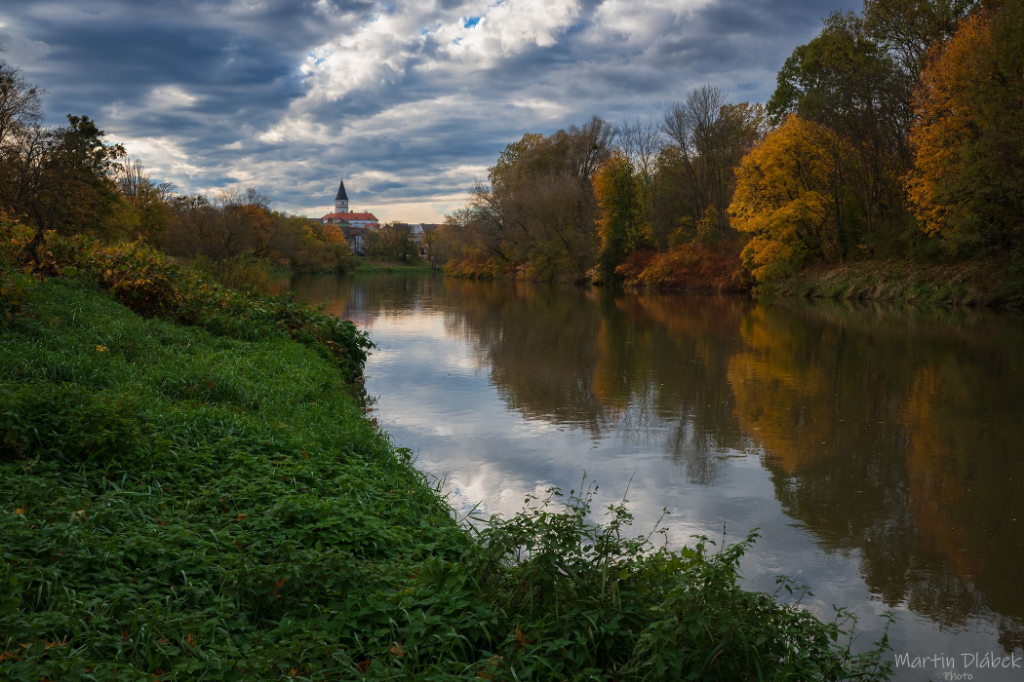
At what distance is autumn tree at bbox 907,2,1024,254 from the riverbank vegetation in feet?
0.21

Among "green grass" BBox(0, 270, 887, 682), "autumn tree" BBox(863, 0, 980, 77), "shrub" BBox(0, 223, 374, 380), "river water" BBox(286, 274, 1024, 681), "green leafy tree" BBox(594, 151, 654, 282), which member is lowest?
"river water" BBox(286, 274, 1024, 681)

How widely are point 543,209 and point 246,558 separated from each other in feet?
174

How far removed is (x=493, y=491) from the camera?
7219 millimetres

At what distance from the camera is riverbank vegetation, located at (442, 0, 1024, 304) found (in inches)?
1034

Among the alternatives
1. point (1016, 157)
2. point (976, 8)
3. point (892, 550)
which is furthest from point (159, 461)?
point (976, 8)

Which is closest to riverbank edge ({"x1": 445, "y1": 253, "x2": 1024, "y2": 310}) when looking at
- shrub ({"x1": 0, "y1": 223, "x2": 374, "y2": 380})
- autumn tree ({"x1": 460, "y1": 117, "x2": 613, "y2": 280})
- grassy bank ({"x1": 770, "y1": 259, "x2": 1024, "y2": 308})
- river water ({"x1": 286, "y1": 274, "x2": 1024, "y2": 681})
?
grassy bank ({"x1": 770, "y1": 259, "x2": 1024, "y2": 308})

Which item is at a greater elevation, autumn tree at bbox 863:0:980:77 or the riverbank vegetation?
autumn tree at bbox 863:0:980:77

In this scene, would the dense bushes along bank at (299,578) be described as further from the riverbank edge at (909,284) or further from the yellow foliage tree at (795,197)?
the yellow foliage tree at (795,197)

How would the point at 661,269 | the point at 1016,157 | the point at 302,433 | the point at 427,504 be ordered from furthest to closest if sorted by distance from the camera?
the point at 661,269
the point at 1016,157
the point at 302,433
the point at 427,504

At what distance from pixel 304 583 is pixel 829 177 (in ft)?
125

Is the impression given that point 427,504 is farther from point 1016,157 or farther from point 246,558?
point 1016,157

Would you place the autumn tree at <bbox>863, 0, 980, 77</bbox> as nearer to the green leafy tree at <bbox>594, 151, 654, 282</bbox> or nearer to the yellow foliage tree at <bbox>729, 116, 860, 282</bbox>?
the yellow foliage tree at <bbox>729, 116, 860, 282</bbox>

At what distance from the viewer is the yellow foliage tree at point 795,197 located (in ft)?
118

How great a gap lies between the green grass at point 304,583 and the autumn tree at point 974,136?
82.8 ft
